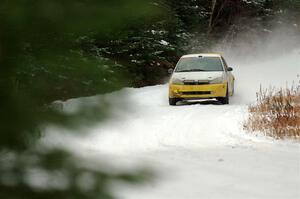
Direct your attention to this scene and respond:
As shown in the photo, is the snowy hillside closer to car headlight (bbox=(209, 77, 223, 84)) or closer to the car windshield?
car headlight (bbox=(209, 77, 223, 84))

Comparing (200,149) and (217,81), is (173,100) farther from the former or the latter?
(200,149)

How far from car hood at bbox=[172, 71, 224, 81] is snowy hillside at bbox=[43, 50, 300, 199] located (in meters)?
1.26

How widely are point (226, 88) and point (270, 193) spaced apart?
33.8 feet

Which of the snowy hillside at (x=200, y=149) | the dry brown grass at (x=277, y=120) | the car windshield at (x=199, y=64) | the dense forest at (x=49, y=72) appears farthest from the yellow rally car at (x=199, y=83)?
the dense forest at (x=49, y=72)

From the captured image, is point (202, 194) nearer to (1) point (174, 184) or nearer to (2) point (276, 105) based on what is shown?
(1) point (174, 184)

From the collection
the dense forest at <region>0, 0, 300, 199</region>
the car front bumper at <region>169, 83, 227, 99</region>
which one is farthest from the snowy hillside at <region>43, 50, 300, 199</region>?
the car front bumper at <region>169, 83, 227, 99</region>

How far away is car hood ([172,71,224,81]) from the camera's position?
16.0m

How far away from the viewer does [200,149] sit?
352 inches

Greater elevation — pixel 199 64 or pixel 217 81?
pixel 199 64

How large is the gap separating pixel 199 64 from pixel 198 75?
822 millimetres

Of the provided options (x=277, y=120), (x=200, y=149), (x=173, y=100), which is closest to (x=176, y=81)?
(x=173, y=100)

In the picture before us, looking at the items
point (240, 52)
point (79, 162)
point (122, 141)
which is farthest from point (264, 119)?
point (240, 52)

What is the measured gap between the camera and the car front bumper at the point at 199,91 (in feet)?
52.0

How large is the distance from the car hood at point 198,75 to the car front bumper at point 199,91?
25 centimetres
